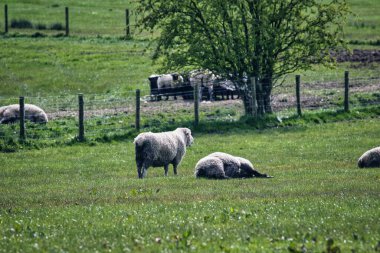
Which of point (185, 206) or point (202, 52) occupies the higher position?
point (202, 52)

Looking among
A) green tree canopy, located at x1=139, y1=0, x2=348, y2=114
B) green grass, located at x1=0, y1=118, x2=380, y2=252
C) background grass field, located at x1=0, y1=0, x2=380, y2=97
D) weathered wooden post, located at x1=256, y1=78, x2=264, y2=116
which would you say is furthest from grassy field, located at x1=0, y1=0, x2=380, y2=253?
green tree canopy, located at x1=139, y1=0, x2=348, y2=114

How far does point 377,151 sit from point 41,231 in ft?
38.5

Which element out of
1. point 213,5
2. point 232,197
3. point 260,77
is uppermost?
point 213,5

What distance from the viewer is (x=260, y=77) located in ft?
111

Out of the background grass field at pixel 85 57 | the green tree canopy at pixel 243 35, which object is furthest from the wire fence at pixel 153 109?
the background grass field at pixel 85 57

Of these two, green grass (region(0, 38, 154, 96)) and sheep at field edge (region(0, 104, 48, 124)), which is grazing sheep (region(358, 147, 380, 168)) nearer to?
sheep at field edge (region(0, 104, 48, 124))

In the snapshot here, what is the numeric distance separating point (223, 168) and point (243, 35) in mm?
14146

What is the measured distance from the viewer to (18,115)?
31.6 meters

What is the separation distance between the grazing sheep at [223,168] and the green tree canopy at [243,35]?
1239cm

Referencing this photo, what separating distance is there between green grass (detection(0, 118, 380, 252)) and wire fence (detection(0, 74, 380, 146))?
6.29 ft

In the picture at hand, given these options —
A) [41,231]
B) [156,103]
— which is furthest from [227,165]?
[156,103]

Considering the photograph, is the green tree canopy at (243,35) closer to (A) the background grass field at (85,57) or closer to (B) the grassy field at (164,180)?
(A) the background grass field at (85,57)

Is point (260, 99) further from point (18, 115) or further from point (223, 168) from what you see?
point (223, 168)

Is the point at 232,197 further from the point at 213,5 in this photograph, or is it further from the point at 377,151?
the point at 213,5
